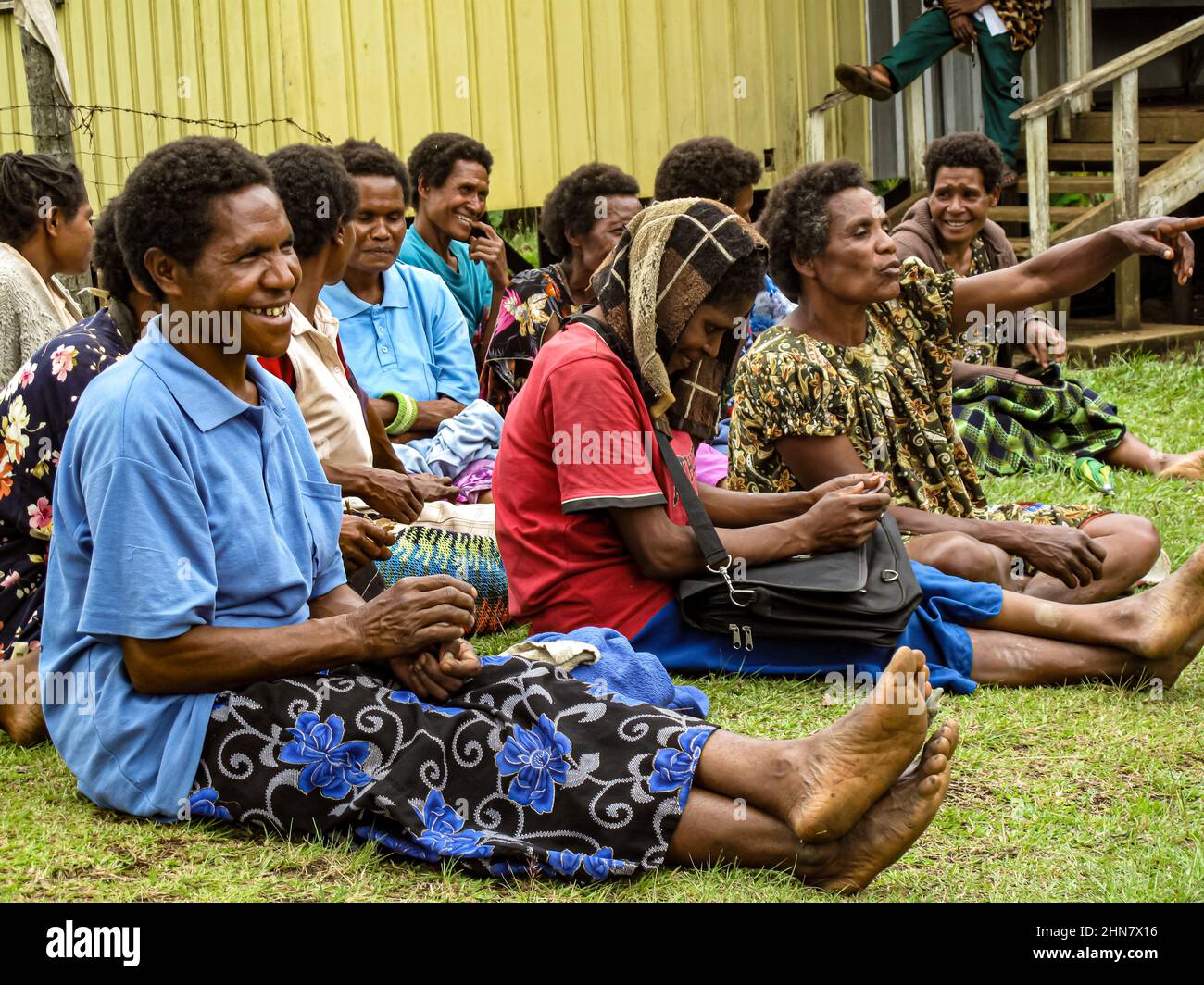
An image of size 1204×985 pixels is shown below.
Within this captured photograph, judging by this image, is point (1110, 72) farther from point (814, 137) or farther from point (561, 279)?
point (561, 279)

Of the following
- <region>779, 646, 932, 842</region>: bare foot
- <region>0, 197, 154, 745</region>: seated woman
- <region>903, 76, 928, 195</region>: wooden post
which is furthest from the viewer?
<region>903, 76, 928, 195</region>: wooden post

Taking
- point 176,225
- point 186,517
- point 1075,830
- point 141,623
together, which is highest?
point 176,225

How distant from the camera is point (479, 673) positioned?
318cm

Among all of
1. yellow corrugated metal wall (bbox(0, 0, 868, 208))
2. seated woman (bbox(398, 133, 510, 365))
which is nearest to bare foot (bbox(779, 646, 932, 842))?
seated woman (bbox(398, 133, 510, 365))

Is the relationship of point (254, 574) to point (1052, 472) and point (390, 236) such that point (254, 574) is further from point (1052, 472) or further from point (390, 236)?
point (1052, 472)

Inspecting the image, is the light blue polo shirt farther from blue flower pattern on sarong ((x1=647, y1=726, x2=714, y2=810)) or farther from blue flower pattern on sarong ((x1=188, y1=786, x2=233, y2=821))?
blue flower pattern on sarong ((x1=647, y1=726, x2=714, y2=810))

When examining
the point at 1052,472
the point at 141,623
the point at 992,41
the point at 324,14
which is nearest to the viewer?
the point at 141,623

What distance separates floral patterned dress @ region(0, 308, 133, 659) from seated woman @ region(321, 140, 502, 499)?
67.0 inches

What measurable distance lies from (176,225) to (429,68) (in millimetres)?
6574

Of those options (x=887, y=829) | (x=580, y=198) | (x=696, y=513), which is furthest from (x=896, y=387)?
(x=887, y=829)

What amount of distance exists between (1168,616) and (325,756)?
253 centimetres

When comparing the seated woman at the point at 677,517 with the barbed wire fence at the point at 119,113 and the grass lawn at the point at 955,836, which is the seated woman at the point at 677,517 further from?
the barbed wire fence at the point at 119,113

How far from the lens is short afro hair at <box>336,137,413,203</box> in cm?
611

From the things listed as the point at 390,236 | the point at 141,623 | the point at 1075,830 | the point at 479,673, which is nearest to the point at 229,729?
the point at 141,623
